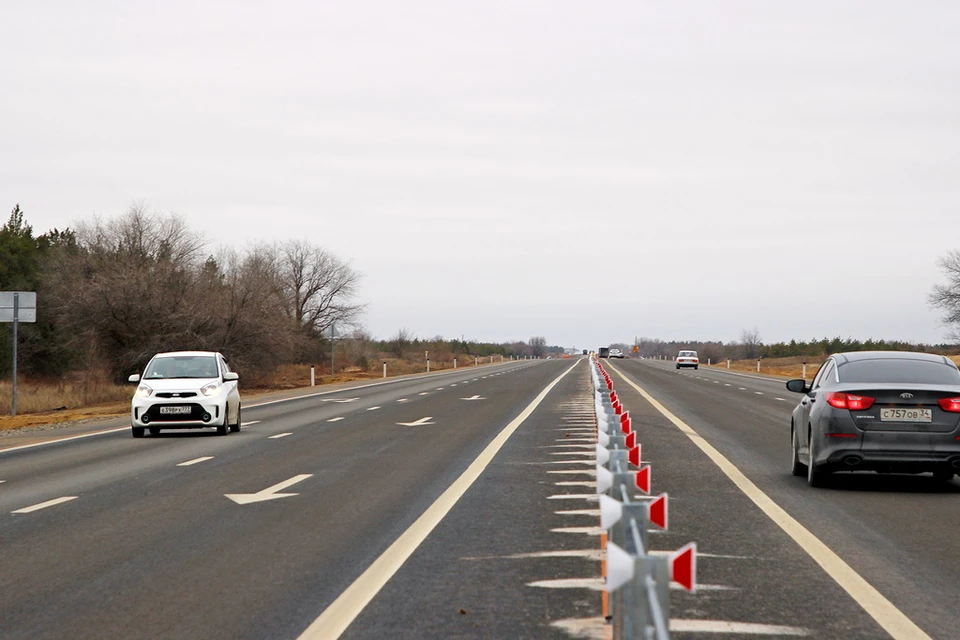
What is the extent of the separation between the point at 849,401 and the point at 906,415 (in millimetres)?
583

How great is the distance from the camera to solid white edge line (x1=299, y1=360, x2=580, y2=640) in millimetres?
6426

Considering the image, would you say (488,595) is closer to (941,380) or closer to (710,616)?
(710,616)

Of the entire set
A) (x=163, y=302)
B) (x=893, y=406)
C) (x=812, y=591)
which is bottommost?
(x=812, y=591)

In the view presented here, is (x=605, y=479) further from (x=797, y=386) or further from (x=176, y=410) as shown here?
(x=176, y=410)

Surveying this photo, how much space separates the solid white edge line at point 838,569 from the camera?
652 centimetres

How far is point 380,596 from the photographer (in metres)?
7.25

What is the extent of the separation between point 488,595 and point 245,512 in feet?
15.0

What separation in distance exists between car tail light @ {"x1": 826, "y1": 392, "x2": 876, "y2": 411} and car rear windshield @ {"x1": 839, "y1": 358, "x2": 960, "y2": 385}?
0.40 m

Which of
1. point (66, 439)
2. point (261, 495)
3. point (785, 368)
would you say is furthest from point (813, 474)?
point (785, 368)

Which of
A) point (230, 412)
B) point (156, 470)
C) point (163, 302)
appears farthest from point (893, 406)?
point (163, 302)

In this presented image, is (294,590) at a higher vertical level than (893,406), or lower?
lower

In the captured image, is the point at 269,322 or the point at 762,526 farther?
the point at 269,322

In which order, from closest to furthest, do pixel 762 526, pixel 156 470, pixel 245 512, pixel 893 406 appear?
pixel 762 526, pixel 245 512, pixel 893 406, pixel 156 470

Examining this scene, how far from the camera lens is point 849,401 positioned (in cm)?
1277
